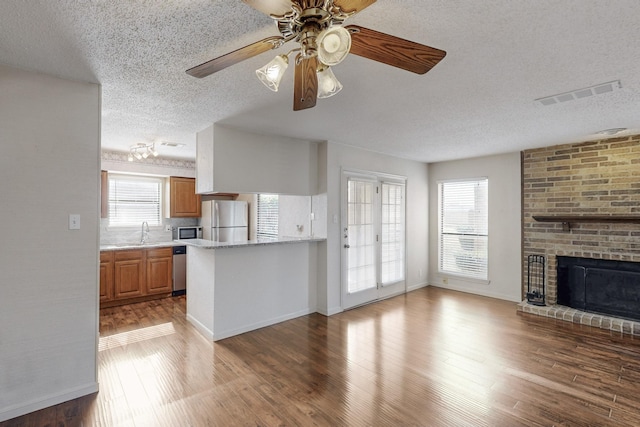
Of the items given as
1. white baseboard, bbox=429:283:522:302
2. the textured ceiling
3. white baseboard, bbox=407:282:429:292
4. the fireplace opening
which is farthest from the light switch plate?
the fireplace opening

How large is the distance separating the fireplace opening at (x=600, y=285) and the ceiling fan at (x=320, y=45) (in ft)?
14.9

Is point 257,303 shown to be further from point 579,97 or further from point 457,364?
point 579,97

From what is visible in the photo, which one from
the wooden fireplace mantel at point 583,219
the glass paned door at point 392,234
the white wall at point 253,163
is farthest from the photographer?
the glass paned door at point 392,234

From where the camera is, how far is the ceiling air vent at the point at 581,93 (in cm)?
242

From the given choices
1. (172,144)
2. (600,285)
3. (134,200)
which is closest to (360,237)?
(172,144)

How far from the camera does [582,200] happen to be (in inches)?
173

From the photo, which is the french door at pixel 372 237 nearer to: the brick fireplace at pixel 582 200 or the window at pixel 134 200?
the brick fireplace at pixel 582 200

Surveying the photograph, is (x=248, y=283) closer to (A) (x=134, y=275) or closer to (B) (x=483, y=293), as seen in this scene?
(A) (x=134, y=275)

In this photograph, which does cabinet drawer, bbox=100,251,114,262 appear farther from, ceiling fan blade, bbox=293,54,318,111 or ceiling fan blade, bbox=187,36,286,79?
ceiling fan blade, bbox=293,54,318,111

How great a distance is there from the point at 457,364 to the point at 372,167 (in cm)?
305

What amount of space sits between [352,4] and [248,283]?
3315 mm

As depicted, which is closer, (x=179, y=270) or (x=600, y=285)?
(x=600, y=285)

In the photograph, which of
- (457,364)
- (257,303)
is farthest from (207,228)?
(457,364)

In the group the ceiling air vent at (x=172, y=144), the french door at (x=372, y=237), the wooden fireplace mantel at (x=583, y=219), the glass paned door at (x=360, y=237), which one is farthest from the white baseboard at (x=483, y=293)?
the ceiling air vent at (x=172, y=144)
